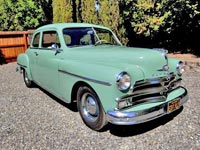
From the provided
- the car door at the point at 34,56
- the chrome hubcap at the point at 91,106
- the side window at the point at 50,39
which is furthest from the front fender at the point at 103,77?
the car door at the point at 34,56

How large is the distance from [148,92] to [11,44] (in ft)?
32.0

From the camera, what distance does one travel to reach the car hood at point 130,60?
3539mm

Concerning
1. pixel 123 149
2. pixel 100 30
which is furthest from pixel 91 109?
pixel 100 30

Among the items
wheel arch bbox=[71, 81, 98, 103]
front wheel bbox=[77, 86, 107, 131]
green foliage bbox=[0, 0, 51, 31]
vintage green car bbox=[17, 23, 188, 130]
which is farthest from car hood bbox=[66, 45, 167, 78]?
green foliage bbox=[0, 0, 51, 31]

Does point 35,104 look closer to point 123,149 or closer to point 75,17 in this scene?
point 123,149

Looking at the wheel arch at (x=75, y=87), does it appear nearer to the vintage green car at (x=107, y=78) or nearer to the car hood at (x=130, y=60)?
the vintage green car at (x=107, y=78)

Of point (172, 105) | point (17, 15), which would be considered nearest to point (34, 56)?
point (172, 105)

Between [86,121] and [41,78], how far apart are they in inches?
78.0

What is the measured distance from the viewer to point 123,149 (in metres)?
3.32

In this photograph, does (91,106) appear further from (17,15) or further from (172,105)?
(17,15)

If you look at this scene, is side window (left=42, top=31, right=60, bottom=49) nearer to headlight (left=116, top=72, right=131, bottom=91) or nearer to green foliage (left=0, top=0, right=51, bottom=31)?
headlight (left=116, top=72, right=131, bottom=91)

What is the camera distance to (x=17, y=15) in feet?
47.7

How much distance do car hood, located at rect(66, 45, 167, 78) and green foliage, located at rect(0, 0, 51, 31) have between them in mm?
11742

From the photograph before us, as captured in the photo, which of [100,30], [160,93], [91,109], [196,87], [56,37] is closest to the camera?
[160,93]
